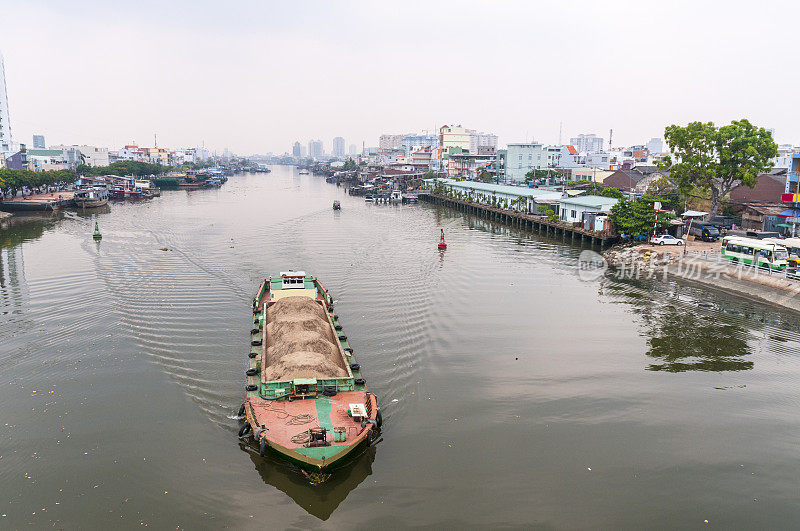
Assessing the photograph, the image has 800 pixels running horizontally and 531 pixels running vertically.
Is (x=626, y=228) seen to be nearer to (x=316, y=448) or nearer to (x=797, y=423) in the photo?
(x=797, y=423)

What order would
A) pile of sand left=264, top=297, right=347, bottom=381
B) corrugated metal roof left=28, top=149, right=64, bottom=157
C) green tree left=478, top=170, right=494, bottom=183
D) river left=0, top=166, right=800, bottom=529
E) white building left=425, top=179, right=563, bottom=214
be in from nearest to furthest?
river left=0, top=166, right=800, bottom=529 < pile of sand left=264, top=297, right=347, bottom=381 < white building left=425, top=179, right=563, bottom=214 < green tree left=478, top=170, right=494, bottom=183 < corrugated metal roof left=28, top=149, right=64, bottom=157

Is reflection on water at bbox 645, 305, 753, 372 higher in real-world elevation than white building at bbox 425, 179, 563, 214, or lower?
lower

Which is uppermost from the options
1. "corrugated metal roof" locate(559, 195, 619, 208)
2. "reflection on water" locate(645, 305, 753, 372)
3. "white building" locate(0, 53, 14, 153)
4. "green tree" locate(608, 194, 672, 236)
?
"white building" locate(0, 53, 14, 153)

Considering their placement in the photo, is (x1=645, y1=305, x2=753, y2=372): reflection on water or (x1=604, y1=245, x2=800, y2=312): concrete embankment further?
(x1=604, y1=245, x2=800, y2=312): concrete embankment

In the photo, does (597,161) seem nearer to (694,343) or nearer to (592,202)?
(592,202)

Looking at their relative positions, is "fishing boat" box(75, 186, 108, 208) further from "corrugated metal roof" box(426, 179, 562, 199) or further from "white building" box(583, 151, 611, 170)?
"white building" box(583, 151, 611, 170)

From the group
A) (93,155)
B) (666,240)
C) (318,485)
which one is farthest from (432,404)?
(93,155)

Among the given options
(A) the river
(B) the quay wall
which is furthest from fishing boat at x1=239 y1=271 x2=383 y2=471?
(B) the quay wall

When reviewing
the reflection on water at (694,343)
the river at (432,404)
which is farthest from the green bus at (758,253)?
the reflection on water at (694,343)
